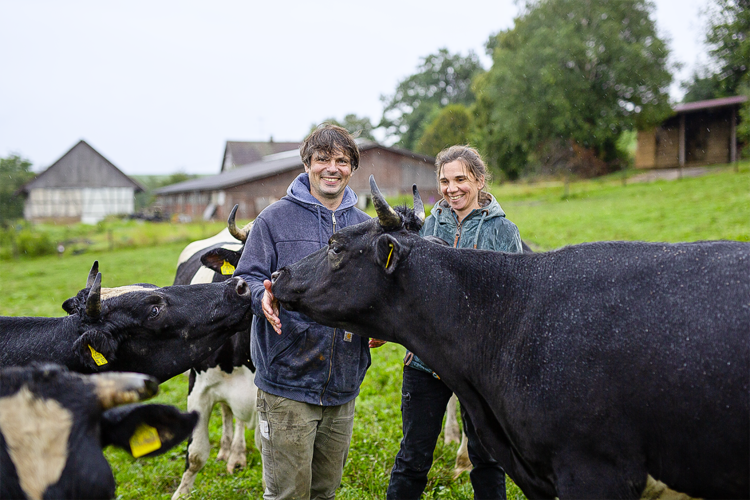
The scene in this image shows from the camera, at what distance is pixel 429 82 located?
231ft

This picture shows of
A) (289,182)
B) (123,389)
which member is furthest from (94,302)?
(289,182)

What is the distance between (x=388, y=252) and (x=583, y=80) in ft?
120

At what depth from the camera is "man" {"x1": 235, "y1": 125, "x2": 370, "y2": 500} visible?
351 cm

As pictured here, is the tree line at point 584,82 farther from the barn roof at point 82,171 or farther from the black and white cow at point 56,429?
the black and white cow at point 56,429

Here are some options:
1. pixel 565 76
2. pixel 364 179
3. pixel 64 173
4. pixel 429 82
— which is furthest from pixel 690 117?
pixel 64 173

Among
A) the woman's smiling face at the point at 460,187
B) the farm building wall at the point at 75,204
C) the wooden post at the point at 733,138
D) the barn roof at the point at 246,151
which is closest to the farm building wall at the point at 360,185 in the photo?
the farm building wall at the point at 75,204

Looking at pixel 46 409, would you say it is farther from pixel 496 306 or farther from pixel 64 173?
pixel 64 173

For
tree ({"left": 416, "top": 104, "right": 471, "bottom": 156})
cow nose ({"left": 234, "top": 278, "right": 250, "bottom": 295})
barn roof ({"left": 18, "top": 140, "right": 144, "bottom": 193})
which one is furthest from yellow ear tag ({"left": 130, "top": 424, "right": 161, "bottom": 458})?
barn roof ({"left": 18, "top": 140, "right": 144, "bottom": 193})

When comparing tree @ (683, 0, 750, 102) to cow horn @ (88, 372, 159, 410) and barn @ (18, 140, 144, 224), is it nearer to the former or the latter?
cow horn @ (88, 372, 159, 410)

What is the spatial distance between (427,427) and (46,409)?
7.89ft

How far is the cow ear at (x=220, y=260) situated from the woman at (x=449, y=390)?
1.84 metres

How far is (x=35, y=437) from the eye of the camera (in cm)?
221

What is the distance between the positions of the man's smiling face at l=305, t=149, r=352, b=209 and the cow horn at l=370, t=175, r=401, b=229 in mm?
552

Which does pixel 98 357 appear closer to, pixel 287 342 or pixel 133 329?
pixel 133 329
